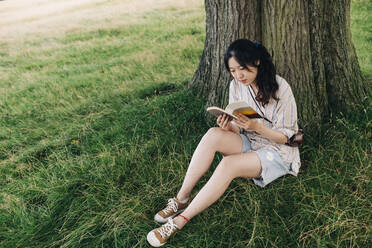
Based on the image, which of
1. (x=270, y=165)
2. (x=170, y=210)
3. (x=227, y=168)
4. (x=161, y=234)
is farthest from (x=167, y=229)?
(x=270, y=165)

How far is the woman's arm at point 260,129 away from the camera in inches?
85.5

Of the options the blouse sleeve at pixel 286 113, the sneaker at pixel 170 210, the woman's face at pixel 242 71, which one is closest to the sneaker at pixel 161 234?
the sneaker at pixel 170 210

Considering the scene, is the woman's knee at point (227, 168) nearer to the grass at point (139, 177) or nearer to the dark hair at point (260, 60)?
the grass at point (139, 177)

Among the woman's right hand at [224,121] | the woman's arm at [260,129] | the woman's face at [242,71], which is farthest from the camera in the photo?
the woman's right hand at [224,121]

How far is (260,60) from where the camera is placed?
7.57 ft

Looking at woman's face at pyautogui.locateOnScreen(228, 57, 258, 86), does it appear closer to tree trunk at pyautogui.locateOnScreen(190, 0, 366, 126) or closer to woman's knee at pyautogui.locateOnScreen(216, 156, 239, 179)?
woman's knee at pyautogui.locateOnScreen(216, 156, 239, 179)

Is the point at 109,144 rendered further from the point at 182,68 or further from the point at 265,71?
the point at 182,68

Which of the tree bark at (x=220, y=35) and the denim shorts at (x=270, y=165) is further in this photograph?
the tree bark at (x=220, y=35)

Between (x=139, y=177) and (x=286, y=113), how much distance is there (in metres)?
1.48

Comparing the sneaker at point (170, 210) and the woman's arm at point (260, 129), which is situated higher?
the woman's arm at point (260, 129)

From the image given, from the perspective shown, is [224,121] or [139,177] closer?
[224,121]

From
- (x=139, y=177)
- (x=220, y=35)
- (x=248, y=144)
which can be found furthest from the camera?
(x=220, y=35)

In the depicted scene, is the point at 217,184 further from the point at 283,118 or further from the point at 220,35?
the point at 220,35

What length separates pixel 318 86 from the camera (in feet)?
10.3
